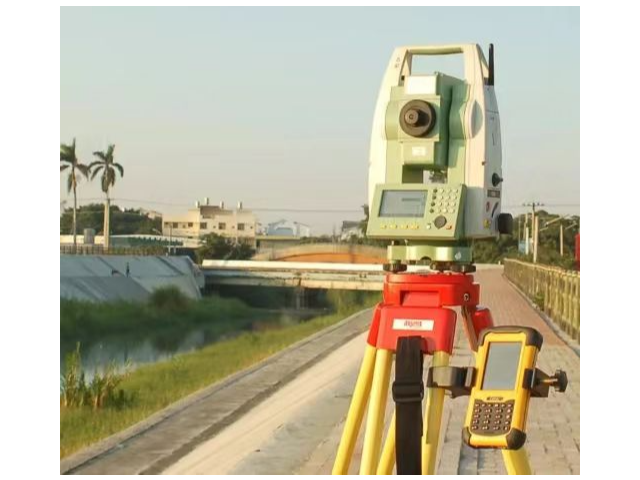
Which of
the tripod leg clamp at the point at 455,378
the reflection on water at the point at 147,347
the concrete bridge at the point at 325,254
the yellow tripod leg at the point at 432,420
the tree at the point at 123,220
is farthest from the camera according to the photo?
the tree at the point at 123,220

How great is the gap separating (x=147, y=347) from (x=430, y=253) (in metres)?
24.1

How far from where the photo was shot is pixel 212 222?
288 feet

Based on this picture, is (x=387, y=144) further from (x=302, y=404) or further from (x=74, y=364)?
(x=74, y=364)

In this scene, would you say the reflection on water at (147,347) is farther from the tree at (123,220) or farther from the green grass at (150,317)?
the tree at (123,220)

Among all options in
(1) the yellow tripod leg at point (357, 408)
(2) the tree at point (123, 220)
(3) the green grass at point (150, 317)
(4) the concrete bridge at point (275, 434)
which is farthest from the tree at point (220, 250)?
(1) the yellow tripod leg at point (357, 408)

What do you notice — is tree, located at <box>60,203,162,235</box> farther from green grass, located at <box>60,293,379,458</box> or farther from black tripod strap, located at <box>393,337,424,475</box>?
black tripod strap, located at <box>393,337,424,475</box>

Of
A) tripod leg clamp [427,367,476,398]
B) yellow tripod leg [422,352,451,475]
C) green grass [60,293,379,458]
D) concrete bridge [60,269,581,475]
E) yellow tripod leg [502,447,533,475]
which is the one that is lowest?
green grass [60,293,379,458]

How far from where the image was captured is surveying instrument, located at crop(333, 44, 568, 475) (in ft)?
10.3

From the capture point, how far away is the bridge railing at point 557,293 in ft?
44.5

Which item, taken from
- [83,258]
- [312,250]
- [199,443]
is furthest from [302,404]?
[312,250]

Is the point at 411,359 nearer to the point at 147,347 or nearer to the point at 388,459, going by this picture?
the point at 388,459

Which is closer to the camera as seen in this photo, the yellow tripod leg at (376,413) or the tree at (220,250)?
the yellow tripod leg at (376,413)

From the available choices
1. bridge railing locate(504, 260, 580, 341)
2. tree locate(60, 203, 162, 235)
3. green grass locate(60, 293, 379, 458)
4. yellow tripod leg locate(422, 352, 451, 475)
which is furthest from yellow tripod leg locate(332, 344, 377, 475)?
tree locate(60, 203, 162, 235)

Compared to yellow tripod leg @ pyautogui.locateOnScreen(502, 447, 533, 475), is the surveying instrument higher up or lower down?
higher up
